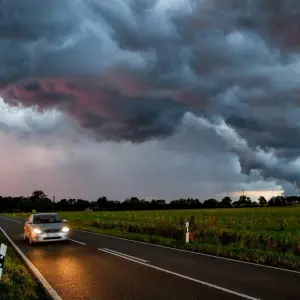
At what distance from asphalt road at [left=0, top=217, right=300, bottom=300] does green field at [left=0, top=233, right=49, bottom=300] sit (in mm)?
426

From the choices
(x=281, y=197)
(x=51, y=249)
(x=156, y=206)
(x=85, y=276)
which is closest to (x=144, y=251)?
(x=51, y=249)

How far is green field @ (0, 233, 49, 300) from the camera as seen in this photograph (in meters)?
8.52

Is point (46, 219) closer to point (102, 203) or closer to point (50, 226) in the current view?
point (50, 226)

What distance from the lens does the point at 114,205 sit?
501 ft

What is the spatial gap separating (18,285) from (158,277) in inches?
130

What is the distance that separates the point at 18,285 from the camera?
967 centimetres

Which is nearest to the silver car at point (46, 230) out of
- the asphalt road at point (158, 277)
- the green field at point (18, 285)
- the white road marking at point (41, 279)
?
the asphalt road at point (158, 277)

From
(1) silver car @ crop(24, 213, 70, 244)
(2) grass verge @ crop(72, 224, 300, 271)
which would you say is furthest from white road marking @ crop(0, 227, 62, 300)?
(2) grass verge @ crop(72, 224, 300, 271)

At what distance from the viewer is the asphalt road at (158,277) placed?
8555 mm

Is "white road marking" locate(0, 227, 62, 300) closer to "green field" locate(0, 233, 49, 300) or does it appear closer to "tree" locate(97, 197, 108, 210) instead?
"green field" locate(0, 233, 49, 300)

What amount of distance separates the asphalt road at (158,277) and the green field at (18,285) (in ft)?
1.40

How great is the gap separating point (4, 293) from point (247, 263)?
7.54 m

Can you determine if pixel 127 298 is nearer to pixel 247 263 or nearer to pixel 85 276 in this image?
pixel 85 276

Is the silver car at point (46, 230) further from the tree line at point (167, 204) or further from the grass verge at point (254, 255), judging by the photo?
the tree line at point (167, 204)
